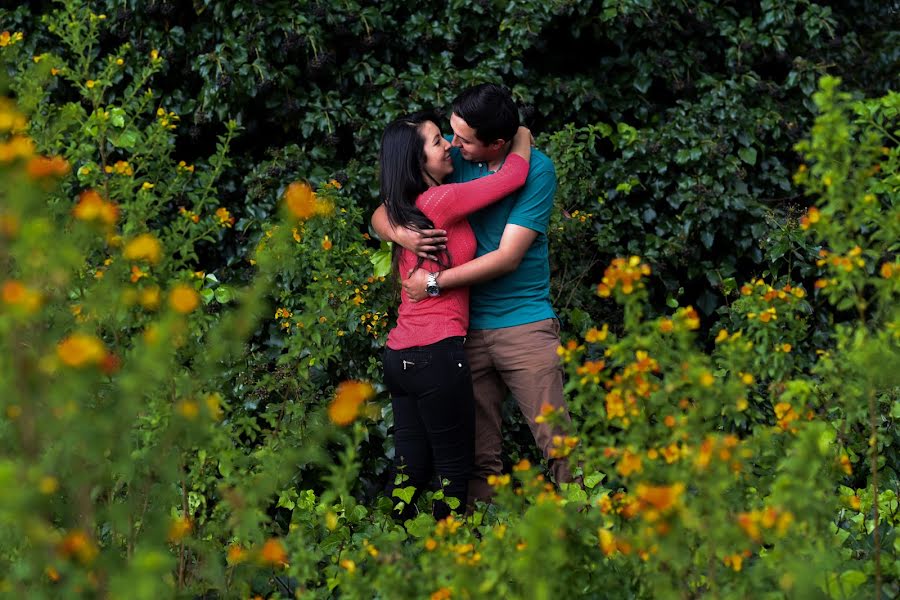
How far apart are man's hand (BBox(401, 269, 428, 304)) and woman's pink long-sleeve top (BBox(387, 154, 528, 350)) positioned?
0.02 metres

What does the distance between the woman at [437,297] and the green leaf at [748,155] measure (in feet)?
6.17

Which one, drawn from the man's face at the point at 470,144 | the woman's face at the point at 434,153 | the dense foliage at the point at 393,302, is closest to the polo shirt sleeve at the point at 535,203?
the man's face at the point at 470,144

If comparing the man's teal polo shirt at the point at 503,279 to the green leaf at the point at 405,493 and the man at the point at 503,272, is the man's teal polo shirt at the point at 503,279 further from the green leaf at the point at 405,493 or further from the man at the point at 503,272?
the green leaf at the point at 405,493

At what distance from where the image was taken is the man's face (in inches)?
123

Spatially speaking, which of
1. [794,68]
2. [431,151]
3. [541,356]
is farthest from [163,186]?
[794,68]

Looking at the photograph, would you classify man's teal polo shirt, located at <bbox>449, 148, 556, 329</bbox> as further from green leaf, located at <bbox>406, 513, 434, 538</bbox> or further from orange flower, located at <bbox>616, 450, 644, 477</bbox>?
orange flower, located at <bbox>616, 450, 644, 477</bbox>

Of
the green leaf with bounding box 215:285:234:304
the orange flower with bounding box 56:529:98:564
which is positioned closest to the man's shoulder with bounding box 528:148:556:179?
the green leaf with bounding box 215:285:234:304

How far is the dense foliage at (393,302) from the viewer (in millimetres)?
1841

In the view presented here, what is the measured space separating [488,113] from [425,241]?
1.38ft

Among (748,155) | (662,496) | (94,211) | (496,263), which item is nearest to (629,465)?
(662,496)

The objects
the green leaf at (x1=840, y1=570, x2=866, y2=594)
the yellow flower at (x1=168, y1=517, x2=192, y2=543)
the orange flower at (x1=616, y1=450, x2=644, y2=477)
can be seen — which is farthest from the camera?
the green leaf at (x1=840, y1=570, x2=866, y2=594)

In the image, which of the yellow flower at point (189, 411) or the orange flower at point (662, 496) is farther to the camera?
the yellow flower at point (189, 411)

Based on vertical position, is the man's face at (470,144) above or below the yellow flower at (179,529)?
above

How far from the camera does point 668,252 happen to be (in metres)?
4.63
